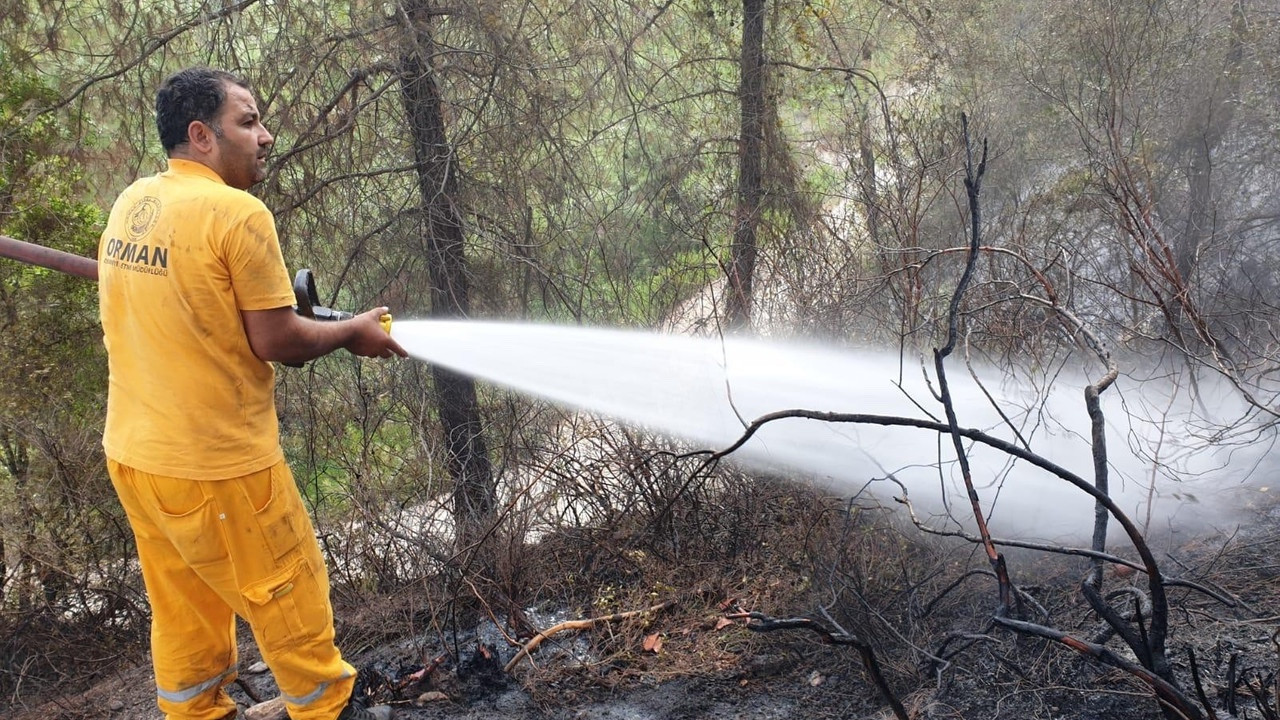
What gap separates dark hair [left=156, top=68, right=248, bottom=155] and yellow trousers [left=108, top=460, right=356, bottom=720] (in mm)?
1027

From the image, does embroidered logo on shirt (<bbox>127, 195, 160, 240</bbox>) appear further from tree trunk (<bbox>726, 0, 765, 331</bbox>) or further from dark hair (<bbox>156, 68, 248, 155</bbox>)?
tree trunk (<bbox>726, 0, 765, 331</bbox>)

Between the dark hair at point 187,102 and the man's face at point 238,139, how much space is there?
3 cm

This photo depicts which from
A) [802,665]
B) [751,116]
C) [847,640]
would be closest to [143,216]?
[847,640]

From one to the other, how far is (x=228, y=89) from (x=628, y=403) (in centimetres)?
327

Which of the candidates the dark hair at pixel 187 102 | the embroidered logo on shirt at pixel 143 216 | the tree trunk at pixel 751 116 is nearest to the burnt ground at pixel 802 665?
the embroidered logo on shirt at pixel 143 216

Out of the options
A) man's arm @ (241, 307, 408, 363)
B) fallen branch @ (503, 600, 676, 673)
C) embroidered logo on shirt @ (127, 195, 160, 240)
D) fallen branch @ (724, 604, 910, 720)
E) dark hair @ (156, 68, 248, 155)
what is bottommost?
fallen branch @ (503, 600, 676, 673)

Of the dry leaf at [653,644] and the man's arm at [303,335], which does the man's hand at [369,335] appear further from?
the dry leaf at [653,644]

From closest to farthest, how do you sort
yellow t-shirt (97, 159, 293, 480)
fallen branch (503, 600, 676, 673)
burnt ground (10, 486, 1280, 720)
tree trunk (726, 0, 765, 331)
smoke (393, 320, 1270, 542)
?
yellow t-shirt (97, 159, 293, 480) < burnt ground (10, 486, 1280, 720) < fallen branch (503, 600, 676, 673) < smoke (393, 320, 1270, 542) < tree trunk (726, 0, 765, 331)

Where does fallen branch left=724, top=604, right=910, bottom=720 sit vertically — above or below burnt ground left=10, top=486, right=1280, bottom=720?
above

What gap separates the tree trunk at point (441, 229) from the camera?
18.3ft

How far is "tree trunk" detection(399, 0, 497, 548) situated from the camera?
5.57m

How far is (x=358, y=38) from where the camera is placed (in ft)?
18.4

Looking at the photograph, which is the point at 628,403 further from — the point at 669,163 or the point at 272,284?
the point at 272,284

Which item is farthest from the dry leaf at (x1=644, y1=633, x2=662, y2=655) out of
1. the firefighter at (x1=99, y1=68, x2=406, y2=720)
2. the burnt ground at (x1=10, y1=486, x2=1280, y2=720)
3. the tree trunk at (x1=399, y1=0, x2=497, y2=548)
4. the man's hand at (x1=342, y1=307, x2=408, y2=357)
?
the man's hand at (x1=342, y1=307, x2=408, y2=357)
